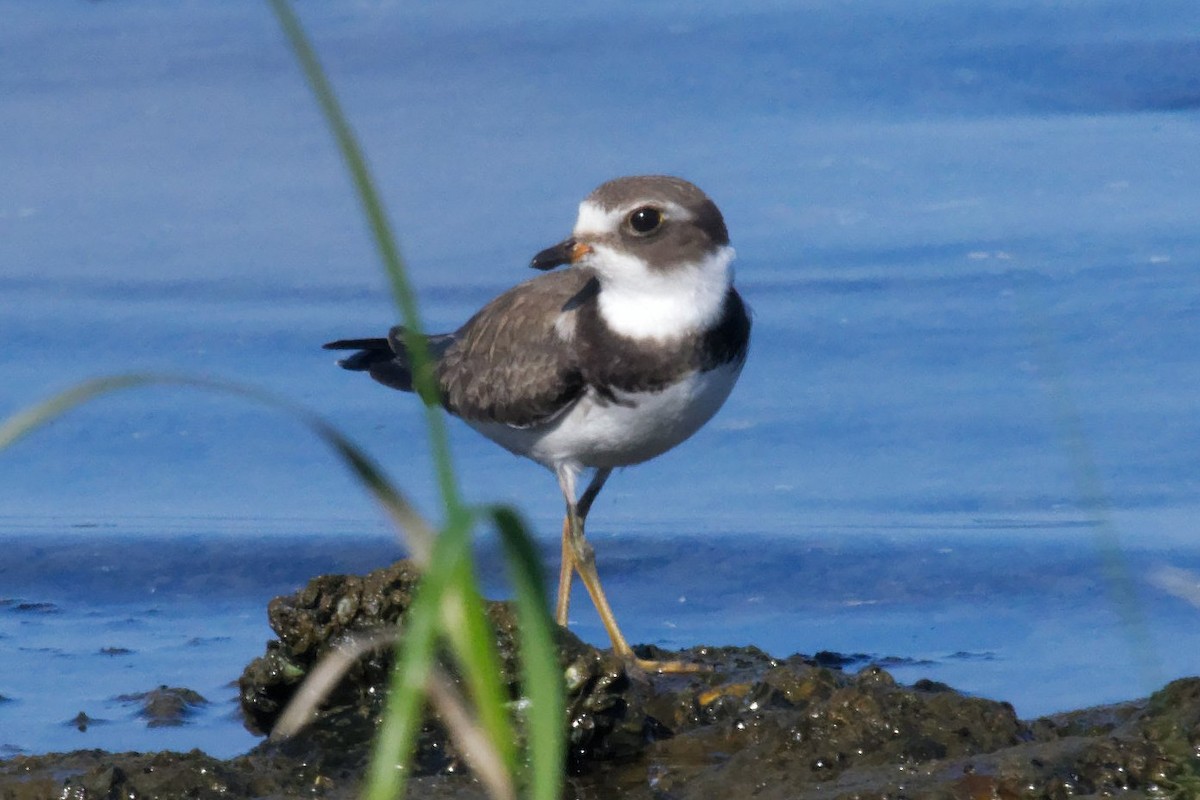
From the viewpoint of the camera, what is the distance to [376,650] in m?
3.68

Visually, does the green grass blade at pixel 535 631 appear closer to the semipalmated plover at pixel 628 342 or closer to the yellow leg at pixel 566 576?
the semipalmated plover at pixel 628 342

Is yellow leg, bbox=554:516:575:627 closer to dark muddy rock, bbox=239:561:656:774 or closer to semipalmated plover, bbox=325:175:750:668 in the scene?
semipalmated plover, bbox=325:175:750:668

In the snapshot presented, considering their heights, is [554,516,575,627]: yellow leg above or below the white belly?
below

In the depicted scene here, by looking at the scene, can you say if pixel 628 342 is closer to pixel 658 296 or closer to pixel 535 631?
pixel 658 296

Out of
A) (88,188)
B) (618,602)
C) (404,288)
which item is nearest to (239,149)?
(88,188)

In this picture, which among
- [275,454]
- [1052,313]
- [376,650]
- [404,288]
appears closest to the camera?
[404,288]

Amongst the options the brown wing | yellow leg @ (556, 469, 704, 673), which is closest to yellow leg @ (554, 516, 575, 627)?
yellow leg @ (556, 469, 704, 673)

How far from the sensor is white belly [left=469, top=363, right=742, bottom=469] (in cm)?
441

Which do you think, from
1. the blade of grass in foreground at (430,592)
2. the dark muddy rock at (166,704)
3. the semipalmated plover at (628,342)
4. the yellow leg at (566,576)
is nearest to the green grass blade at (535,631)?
the blade of grass in foreground at (430,592)

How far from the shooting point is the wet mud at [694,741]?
10.1 feet

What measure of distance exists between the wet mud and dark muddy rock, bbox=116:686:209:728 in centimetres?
23

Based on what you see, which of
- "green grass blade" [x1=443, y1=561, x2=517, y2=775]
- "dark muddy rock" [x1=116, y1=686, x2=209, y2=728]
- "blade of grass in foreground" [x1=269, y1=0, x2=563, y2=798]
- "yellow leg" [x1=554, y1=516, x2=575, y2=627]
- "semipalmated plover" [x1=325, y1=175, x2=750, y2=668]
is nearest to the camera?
"blade of grass in foreground" [x1=269, y1=0, x2=563, y2=798]

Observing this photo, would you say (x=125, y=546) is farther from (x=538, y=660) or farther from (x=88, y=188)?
(x=538, y=660)

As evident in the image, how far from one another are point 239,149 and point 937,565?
14.8 feet
